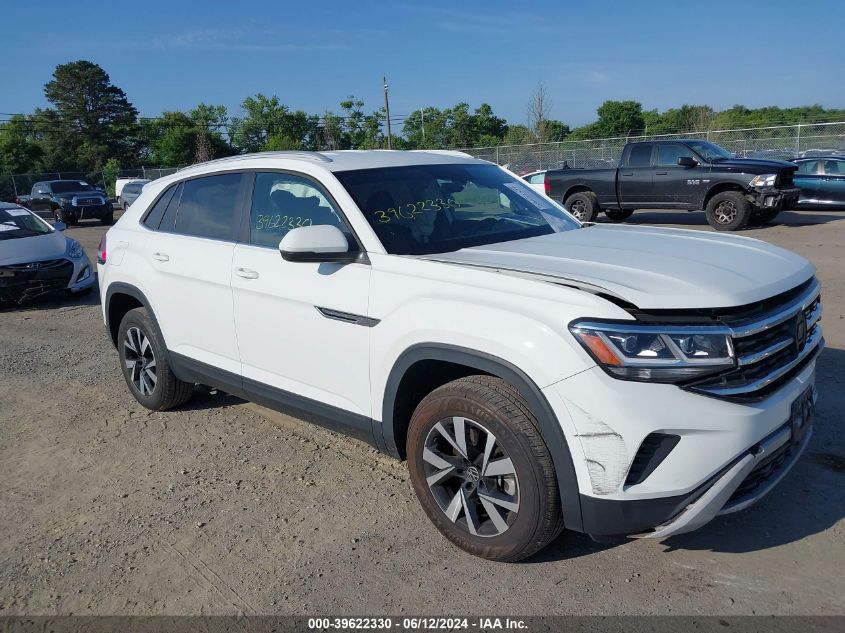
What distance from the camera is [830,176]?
16656mm

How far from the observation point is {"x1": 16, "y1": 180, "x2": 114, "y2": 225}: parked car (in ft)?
81.0

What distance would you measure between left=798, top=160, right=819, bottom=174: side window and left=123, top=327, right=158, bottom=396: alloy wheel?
16.5 meters

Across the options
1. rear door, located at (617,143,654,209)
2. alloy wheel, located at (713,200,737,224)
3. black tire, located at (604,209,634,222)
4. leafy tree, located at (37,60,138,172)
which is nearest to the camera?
alloy wheel, located at (713,200,737,224)

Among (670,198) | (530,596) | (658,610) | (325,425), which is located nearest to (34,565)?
(325,425)

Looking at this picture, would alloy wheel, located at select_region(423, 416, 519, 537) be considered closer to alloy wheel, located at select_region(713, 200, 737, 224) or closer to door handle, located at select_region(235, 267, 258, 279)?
door handle, located at select_region(235, 267, 258, 279)

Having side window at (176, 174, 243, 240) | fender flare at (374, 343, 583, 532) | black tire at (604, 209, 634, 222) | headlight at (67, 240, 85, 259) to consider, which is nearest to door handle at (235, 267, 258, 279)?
side window at (176, 174, 243, 240)

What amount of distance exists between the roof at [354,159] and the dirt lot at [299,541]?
1768 mm

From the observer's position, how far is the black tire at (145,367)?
4.94 m

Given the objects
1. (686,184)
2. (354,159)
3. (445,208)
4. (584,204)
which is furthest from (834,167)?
(354,159)

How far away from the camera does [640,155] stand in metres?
15.8

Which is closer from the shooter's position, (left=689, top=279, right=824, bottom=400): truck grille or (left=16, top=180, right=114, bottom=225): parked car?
(left=689, top=279, right=824, bottom=400): truck grille

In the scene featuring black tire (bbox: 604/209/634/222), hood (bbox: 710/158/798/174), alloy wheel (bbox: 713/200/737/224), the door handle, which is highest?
the door handle

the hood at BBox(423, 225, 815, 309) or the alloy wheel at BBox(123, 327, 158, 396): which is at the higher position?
the hood at BBox(423, 225, 815, 309)

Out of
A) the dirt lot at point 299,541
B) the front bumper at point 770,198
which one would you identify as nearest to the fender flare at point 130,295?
the dirt lot at point 299,541
